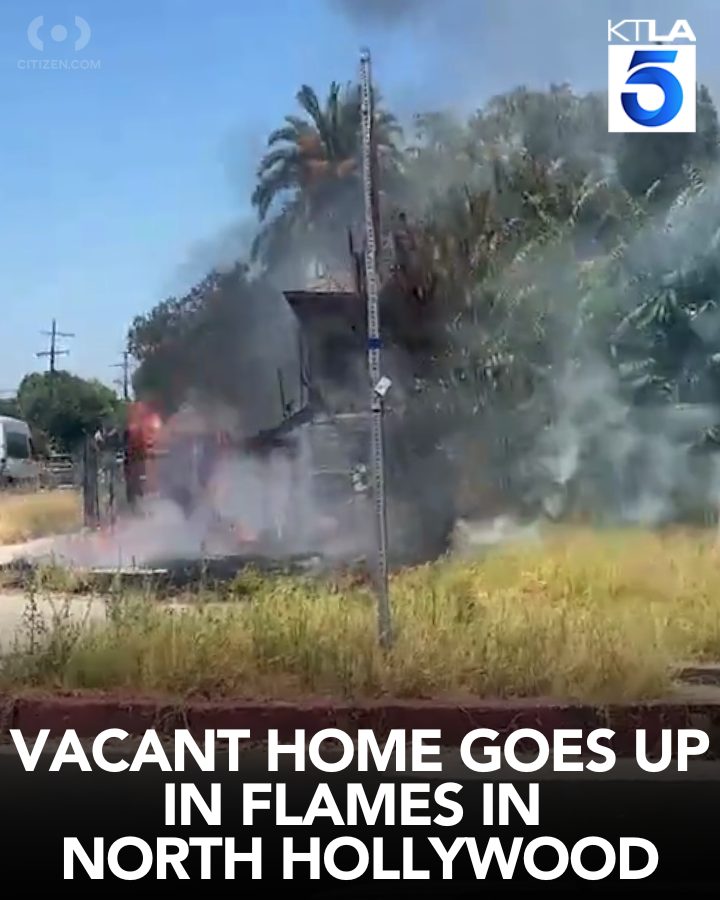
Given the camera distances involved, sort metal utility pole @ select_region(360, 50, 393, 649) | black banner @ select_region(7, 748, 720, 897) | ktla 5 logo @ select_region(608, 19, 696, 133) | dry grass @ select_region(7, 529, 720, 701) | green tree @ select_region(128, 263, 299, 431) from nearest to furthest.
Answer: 1. black banner @ select_region(7, 748, 720, 897)
2. dry grass @ select_region(7, 529, 720, 701)
3. metal utility pole @ select_region(360, 50, 393, 649)
4. ktla 5 logo @ select_region(608, 19, 696, 133)
5. green tree @ select_region(128, 263, 299, 431)

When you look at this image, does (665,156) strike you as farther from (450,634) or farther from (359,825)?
(359,825)

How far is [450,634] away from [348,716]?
0.86m

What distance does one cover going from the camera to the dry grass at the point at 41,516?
812 cm

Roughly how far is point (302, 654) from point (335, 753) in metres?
0.68

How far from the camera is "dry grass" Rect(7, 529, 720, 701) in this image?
20.7ft

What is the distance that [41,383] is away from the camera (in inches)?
323

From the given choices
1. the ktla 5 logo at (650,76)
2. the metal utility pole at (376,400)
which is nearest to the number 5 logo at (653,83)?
the ktla 5 logo at (650,76)

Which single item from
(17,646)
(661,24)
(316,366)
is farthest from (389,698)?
(661,24)

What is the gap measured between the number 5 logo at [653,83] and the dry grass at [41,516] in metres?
4.04

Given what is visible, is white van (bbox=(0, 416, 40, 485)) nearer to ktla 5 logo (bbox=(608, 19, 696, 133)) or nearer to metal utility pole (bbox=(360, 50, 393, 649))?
metal utility pole (bbox=(360, 50, 393, 649))

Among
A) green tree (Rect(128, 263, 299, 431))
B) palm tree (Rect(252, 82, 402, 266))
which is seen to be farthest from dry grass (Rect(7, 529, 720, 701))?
palm tree (Rect(252, 82, 402, 266))

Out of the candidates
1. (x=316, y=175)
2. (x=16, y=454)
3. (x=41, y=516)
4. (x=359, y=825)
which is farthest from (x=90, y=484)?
(x=359, y=825)

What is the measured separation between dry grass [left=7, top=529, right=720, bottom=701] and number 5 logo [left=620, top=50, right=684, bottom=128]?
243 centimetres

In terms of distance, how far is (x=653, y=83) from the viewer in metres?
7.50
